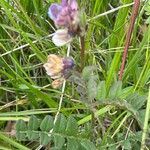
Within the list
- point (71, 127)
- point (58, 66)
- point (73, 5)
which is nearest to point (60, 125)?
point (71, 127)

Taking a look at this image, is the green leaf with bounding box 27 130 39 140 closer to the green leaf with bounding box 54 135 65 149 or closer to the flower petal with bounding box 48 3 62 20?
the green leaf with bounding box 54 135 65 149

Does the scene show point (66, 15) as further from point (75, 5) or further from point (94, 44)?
point (94, 44)

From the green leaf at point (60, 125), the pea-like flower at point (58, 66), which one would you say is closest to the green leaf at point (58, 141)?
the green leaf at point (60, 125)

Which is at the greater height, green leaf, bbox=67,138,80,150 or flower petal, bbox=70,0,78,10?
flower petal, bbox=70,0,78,10

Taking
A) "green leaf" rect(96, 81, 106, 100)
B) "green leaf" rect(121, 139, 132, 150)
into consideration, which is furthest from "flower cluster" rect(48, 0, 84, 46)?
"green leaf" rect(121, 139, 132, 150)

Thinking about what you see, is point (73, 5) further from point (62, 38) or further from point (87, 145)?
point (87, 145)

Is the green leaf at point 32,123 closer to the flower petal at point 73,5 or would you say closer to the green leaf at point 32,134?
the green leaf at point 32,134

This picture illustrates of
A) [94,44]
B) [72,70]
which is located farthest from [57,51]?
[72,70]
